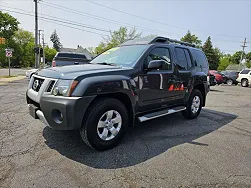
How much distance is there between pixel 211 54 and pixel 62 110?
2616 inches

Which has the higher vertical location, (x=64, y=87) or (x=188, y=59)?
(x=188, y=59)

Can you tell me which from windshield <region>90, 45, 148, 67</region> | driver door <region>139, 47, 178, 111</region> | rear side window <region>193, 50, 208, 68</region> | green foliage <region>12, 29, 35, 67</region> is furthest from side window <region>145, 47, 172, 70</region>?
green foliage <region>12, 29, 35, 67</region>

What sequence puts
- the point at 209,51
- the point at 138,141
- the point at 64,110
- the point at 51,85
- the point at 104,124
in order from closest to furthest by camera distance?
1. the point at 64,110
2. the point at 51,85
3. the point at 104,124
4. the point at 138,141
5. the point at 209,51

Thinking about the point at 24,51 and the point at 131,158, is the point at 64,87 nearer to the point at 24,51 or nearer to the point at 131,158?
the point at 131,158

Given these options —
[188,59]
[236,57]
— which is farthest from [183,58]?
[236,57]

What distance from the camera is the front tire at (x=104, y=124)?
289cm

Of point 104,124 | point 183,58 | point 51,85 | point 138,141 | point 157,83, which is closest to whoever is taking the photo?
point 51,85

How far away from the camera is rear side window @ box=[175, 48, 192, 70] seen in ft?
15.2

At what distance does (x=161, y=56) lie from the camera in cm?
418

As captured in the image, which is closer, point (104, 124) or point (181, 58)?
point (104, 124)

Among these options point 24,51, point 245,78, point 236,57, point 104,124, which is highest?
point 236,57

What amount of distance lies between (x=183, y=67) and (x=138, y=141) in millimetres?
→ 2254

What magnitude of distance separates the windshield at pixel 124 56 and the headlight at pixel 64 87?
1.24 m

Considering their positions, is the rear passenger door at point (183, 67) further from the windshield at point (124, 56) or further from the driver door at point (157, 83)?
the windshield at point (124, 56)
